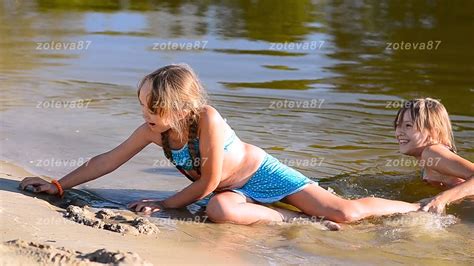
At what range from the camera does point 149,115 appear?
509 cm

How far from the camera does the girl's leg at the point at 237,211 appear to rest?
5191 mm

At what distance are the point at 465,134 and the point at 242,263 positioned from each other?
151 inches

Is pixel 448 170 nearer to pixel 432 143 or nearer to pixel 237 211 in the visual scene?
pixel 432 143

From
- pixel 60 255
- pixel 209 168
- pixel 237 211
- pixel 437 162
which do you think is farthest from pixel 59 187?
pixel 437 162

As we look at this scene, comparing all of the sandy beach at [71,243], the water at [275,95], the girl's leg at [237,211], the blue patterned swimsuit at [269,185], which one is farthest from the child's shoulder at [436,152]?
the sandy beach at [71,243]

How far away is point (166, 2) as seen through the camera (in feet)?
64.1

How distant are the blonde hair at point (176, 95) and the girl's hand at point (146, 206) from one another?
46cm

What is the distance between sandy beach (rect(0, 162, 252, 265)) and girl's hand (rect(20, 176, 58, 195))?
16 cm

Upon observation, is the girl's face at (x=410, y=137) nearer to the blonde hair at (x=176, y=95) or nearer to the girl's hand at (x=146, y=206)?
the blonde hair at (x=176, y=95)

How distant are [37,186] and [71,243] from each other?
48.4 inches

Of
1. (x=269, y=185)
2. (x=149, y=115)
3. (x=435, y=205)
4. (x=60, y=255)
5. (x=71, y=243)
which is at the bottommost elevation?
(x=435, y=205)

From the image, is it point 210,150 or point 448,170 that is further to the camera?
point 448,170

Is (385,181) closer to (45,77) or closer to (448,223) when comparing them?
(448,223)

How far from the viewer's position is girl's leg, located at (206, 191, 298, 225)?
5.19m
